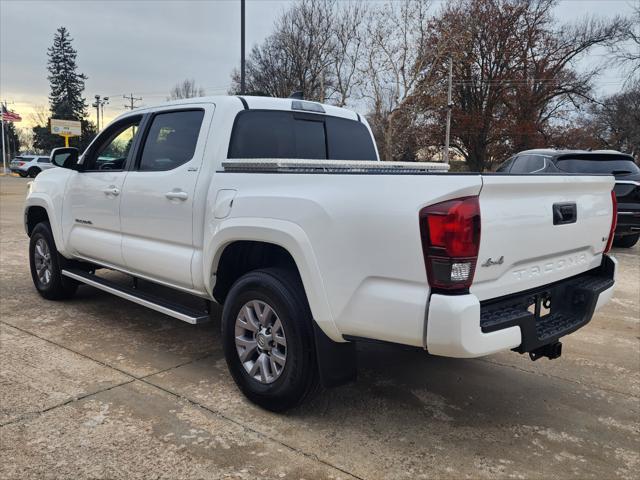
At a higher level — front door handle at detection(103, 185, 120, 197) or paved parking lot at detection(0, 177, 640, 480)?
front door handle at detection(103, 185, 120, 197)

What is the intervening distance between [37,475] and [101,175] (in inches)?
111

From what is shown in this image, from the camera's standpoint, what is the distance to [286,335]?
304 cm

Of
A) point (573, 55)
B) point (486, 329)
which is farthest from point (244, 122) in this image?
point (573, 55)

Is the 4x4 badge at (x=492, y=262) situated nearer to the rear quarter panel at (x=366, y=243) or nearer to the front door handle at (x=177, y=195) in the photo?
the rear quarter panel at (x=366, y=243)

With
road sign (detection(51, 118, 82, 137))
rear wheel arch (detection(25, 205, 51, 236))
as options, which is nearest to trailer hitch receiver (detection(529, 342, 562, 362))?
rear wheel arch (detection(25, 205, 51, 236))

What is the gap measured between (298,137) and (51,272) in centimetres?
320

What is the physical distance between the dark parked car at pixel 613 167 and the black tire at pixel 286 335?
23.8 feet

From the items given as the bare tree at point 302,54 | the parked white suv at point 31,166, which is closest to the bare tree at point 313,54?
the bare tree at point 302,54

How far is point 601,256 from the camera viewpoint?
11.6 ft

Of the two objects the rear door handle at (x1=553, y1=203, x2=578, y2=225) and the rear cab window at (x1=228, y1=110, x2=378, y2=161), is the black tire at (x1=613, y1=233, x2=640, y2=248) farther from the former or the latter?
the rear door handle at (x1=553, y1=203, x2=578, y2=225)

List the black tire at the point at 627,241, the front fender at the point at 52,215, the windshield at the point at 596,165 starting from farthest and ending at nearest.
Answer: the black tire at the point at 627,241
the windshield at the point at 596,165
the front fender at the point at 52,215

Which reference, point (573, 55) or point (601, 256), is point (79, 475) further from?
point (573, 55)

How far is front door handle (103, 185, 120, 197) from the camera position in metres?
4.45

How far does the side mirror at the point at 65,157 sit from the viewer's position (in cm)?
509
